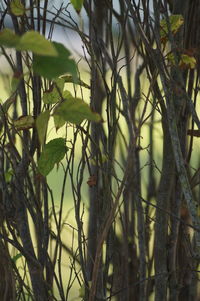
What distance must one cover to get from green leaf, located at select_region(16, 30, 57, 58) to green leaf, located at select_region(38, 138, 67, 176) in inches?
16.7

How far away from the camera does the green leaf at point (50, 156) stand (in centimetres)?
82

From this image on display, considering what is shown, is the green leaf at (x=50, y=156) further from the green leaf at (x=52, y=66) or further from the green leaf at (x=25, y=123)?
the green leaf at (x=52, y=66)

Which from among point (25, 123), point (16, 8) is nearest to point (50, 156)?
point (25, 123)

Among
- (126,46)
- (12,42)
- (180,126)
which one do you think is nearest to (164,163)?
(180,126)

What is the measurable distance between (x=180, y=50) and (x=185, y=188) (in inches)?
10.0

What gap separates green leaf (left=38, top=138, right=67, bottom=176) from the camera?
2.70 ft

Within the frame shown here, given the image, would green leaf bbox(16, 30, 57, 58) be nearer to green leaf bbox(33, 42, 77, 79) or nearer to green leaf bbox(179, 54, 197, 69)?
green leaf bbox(33, 42, 77, 79)

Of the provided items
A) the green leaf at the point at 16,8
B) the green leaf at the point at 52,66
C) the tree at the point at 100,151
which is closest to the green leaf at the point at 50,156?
the tree at the point at 100,151

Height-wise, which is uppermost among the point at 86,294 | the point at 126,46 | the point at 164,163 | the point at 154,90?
the point at 126,46

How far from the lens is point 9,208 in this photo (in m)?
1.03

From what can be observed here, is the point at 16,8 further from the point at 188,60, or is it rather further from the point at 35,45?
the point at 35,45

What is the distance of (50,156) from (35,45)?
1.45 feet

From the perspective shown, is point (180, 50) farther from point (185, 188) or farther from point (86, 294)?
point (86, 294)

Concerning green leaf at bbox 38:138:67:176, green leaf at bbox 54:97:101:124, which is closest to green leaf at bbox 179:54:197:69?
green leaf at bbox 38:138:67:176
